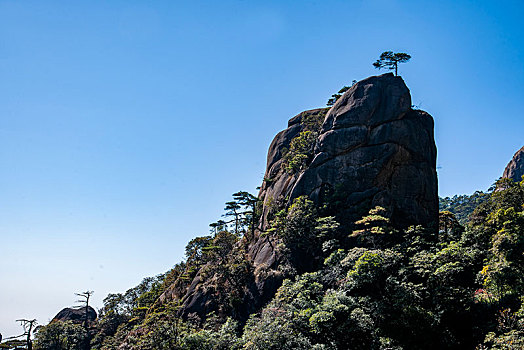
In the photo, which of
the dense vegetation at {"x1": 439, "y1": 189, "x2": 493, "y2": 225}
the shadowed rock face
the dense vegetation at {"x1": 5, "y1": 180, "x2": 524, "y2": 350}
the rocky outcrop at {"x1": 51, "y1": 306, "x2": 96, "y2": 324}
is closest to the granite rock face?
the shadowed rock face

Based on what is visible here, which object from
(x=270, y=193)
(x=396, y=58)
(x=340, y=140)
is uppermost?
(x=396, y=58)

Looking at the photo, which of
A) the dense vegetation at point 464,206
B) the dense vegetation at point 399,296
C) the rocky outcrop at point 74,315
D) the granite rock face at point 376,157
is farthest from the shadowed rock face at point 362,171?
the dense vegetation at point 464,206

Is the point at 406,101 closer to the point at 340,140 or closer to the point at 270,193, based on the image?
the point at 340,140

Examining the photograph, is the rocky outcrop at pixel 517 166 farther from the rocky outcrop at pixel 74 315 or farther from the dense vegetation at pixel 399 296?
the rocky outcrop at pixel 74 315

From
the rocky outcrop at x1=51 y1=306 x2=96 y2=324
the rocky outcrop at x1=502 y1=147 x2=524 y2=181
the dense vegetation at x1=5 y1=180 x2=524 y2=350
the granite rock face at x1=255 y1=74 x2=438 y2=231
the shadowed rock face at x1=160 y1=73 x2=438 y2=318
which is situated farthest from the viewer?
the rocky outcrop at x1=502 y1=147 x2=524 y2=181

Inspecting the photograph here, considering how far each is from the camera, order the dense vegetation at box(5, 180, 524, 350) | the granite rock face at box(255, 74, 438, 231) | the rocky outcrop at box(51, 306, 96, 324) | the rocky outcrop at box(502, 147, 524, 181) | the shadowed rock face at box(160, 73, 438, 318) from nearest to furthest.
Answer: the dense vegetation at box(5, 180, 524, 350) < the shadowed rock face at box(160, 73, 438, 318) < the granite rock face at box(255, 74, 438, 231) < the rocky outcrop at box(51, 306, 96, 324) < the rocky outcrop at box(502, 147, 524, 181)

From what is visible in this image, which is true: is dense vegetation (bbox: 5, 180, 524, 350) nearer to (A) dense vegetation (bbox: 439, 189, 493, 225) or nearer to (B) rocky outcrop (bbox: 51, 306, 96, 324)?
(B) rocky outcrop (bbox: 51, 306, 96, 324)

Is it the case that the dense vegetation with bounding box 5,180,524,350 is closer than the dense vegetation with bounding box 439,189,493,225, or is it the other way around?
the dense vegetation with bounding box 5,180,524,350

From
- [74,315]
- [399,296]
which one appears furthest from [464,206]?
Answer: [74,315]

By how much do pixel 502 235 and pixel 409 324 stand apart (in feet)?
19.5

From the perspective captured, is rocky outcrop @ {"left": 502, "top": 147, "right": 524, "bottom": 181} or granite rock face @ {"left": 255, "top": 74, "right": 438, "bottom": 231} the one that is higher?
rocky outcrop @ {"left": 502, "top": 147, "right": 524, "bottom": 181}

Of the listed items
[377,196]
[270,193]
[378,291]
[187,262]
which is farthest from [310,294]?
[187,262]

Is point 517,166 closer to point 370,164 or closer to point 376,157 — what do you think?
point 376,157

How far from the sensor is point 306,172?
29500mm
